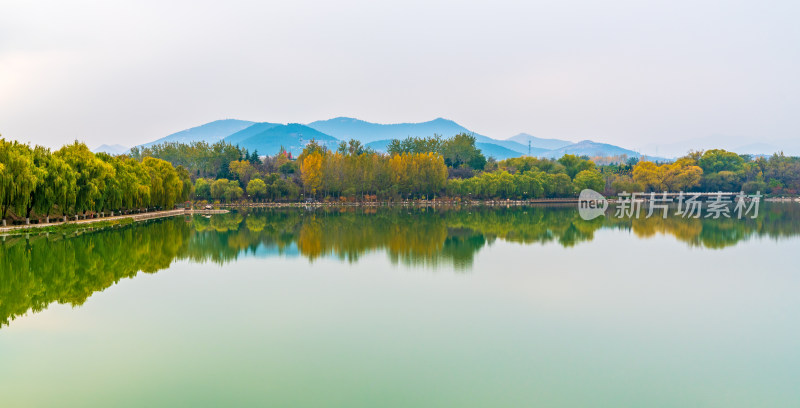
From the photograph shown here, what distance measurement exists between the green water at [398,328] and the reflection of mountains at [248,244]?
0.16 m

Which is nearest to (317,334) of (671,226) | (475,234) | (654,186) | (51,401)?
(51,401)

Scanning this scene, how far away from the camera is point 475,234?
2728cm

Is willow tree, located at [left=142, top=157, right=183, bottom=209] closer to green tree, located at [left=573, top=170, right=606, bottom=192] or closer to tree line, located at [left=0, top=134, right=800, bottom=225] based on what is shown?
tree line, located at [left=0, top=134, right=800, bottom=225]

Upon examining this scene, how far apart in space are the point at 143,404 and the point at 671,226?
31.2 meters

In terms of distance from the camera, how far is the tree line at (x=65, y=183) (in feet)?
74.9

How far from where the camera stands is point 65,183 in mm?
24859

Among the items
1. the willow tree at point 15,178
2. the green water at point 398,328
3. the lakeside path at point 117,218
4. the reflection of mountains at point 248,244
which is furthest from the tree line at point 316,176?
the green water at point 398,328

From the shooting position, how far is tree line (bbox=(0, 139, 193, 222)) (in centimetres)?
2283

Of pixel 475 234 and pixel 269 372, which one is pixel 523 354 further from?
pixel 475 234

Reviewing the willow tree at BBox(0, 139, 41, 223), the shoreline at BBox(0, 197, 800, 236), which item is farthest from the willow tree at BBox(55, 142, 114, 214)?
the willow tree at BBox(0, 139, 41, 223)

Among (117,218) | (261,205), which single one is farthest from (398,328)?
(261,205)

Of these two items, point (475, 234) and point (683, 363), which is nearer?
point (683, 363)

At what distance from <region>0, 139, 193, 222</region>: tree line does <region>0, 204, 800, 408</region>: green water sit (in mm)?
3806

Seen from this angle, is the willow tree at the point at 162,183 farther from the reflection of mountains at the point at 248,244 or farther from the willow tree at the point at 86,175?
the willow tree at the point at 86,175
